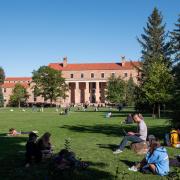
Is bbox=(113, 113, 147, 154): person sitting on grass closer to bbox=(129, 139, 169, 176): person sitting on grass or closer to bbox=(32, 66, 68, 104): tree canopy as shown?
bbox=(129, 139, 169, 176): person sitting on grass

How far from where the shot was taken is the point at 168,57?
62125 millimetres

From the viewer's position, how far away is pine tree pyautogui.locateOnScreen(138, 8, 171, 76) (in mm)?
63219

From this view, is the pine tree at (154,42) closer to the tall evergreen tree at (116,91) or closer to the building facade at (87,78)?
the tall evergreen tree at (116,91)

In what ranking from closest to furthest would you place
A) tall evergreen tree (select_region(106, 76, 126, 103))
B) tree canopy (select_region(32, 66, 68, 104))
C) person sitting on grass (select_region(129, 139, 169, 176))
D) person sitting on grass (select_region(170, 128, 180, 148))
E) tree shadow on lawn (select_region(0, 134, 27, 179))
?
person sitting on grass (select_region(129, 139, 169, 176)) → tree shadow on lawn (select_region(0, 134, 27, 179)) → person sitting on grass (select_region(170, 128, 180, 148)) → tall evergreen tree (select_region(106, 76, 126, 103)) → tree canopy (select_region(32, 66, 68, 104))

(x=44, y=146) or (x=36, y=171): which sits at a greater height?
(x=44, y=146)

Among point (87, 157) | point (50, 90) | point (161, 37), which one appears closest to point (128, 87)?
point (50, 90)

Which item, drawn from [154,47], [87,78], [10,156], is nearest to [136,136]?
[10,156]

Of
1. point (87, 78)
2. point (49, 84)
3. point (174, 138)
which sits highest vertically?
point (87, 78)

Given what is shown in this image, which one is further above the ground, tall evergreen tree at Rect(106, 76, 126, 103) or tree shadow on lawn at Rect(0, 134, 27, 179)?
tall evergreen tree at Rect(106, 76, 126, 103)

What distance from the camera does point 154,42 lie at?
2562 inches

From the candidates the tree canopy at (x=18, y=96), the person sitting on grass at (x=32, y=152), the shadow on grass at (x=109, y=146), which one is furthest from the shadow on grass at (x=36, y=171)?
the tree canopy at (x=18, y=96)

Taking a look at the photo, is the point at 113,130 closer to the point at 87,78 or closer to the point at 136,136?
the point at 136,136

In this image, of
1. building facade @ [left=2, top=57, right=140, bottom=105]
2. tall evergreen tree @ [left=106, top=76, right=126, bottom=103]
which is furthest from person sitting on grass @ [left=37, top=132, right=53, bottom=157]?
building facade @ [left=2, top=57, right=140, bottom=105]

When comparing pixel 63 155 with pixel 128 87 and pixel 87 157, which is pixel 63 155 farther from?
pixel 128 87
